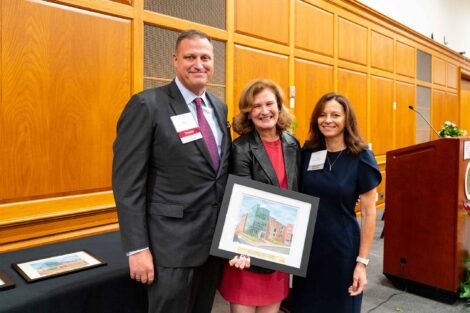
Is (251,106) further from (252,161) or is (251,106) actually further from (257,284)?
(257,284)

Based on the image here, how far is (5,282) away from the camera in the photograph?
1468 millimetres

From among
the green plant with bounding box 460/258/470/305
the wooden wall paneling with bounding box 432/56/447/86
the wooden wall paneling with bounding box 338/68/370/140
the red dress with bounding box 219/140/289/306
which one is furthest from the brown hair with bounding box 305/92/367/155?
the wooden wall paneling with bounding box 432/56/447/86

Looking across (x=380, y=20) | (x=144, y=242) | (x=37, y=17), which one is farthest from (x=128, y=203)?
(x=380, y=20)

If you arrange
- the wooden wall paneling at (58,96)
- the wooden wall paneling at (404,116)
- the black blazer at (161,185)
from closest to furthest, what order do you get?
the black blazer at (161,185), the wooden wall paneling at (58,96), the wooden wall paneling at (404,116)

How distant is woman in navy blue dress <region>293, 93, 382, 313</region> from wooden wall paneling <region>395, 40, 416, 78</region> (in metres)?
5.07

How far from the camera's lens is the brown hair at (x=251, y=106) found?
1.53m

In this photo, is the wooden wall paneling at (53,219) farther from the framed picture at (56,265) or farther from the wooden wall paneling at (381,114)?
the wooden wall paneling at (381,114)

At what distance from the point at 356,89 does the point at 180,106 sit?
14.2 feet

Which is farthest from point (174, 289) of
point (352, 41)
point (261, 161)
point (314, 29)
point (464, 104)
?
point (464, 104)

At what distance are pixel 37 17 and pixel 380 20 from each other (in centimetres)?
496

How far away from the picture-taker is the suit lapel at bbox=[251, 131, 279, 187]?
1468 millimetres

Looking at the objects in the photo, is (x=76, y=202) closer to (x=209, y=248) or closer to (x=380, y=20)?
(x=209, y=248)

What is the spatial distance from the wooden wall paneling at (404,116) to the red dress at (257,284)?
523cm

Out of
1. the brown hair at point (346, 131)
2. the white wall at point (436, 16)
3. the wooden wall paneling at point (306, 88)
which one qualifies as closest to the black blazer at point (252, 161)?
the brown hair at point (346, 131)
